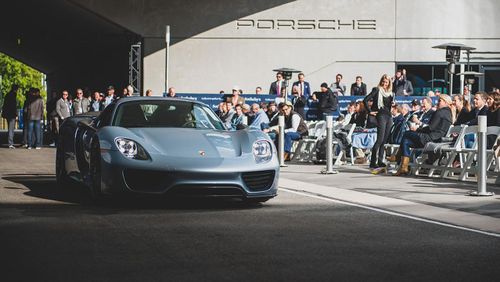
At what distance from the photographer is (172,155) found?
11.7 m

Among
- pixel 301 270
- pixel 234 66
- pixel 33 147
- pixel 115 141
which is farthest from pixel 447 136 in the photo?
pixel 234 66

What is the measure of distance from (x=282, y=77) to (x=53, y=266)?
24137 millimetres

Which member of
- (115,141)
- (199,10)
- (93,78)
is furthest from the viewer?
(93,78)

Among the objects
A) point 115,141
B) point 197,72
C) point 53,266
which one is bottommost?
point 53,266

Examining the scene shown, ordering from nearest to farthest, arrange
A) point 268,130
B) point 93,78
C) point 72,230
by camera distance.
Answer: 1. point 72,230
2. point 268,130
3. point 93,78

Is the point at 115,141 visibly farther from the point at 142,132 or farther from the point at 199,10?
the point at 199,10

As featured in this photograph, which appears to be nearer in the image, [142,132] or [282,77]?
[142,132]

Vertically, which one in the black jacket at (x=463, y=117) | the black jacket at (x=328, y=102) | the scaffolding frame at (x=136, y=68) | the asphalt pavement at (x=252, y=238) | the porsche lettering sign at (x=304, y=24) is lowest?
the asphalt pavement at (x=252, y=238)

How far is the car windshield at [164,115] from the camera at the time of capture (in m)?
12.8

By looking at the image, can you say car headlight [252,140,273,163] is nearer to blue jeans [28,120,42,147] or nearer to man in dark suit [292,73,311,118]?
man in dark suit [292,73,311,118]

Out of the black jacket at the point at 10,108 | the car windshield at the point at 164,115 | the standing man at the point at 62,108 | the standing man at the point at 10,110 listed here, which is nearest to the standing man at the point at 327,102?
the standing man at the point at 62,108

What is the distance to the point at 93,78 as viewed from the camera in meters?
50.5

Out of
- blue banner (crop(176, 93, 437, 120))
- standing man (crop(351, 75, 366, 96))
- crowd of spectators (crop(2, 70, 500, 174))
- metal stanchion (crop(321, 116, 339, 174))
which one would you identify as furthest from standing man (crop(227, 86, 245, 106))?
metal stanchion (crop(321, 116, 339, 174))

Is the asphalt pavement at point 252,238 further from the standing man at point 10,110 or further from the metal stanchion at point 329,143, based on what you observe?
the standing man at point 10,110
